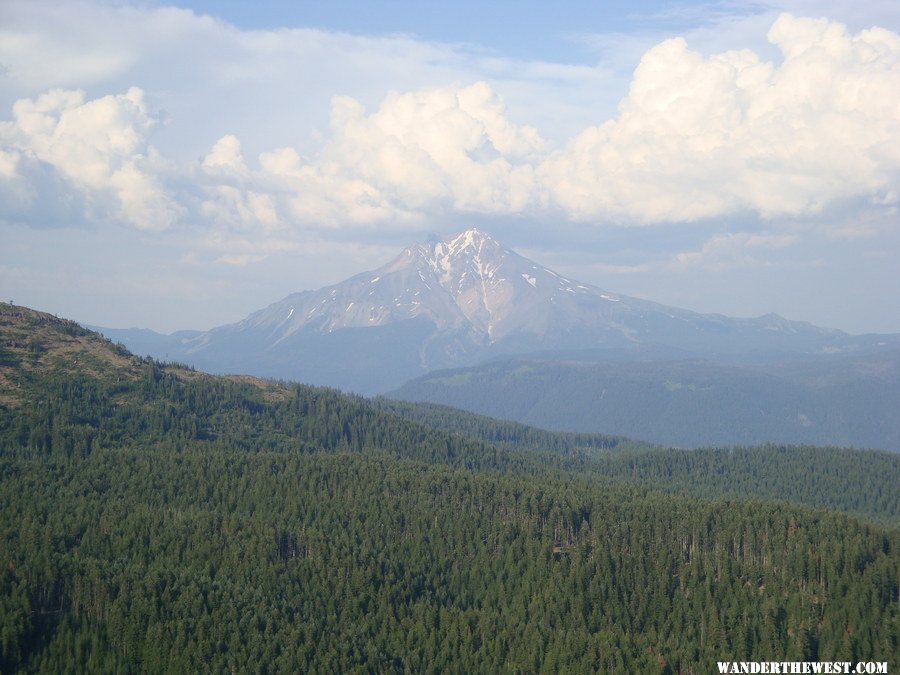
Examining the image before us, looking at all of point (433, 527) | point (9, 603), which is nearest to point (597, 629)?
point (433, 527)

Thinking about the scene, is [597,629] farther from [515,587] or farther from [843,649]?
[843,649]

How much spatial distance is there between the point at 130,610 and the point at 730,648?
2964 inches

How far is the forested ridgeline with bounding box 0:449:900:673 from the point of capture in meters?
126

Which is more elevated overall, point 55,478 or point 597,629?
point 55,478

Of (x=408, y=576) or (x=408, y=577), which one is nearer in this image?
(x=408, y=577)

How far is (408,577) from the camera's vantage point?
154 m

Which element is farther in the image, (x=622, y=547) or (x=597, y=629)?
(x=622, y=547)

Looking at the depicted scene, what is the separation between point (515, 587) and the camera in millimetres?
154750

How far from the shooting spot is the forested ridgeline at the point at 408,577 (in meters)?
126

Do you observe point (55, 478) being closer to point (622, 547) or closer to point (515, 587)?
point (515, 587)

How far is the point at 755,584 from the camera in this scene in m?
147

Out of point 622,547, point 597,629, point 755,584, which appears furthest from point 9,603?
point 755,584

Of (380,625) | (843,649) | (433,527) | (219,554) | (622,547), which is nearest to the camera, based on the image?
(843,649)

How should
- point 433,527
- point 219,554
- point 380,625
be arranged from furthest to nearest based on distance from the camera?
point 433,527 → point 219,554 → point 380,625
